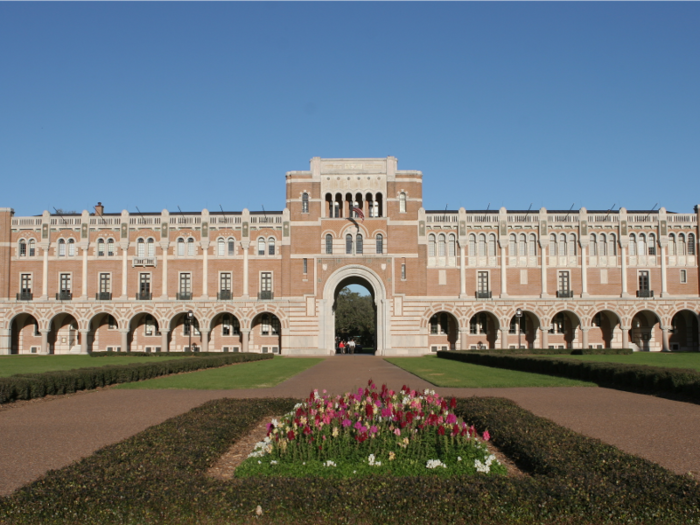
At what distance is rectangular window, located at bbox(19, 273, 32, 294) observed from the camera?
54.2 m

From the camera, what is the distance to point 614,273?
53.8 m

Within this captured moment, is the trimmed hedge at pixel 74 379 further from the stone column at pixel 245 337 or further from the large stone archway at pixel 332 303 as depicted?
the large stone archway at pixel 332 303

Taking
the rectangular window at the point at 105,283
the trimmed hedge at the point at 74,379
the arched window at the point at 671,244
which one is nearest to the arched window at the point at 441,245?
the arched window at the point at 671,244

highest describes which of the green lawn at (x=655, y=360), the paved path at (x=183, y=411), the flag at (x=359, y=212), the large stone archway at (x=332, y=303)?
the flag at (x=359, y=212)

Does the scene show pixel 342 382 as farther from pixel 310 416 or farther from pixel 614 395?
pixel 310 416

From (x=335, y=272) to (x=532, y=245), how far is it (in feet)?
56.8

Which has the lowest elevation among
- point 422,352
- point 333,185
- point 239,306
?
point 422,352

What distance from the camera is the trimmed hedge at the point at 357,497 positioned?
6586mm

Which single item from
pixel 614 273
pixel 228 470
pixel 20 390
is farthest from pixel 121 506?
pixel 614 273

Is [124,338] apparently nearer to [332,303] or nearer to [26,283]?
[26,283]

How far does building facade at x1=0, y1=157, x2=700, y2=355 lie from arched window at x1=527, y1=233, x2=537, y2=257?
4.9 inches

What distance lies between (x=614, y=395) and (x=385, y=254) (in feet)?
117

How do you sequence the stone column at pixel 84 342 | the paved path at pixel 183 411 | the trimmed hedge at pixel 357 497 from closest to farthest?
1. the trimmed hedge at pixel 357 497
2. the paved path at pixel 183 411
3. the stone column at pixel 84 342

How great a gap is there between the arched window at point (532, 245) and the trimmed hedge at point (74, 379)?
3422 cm
